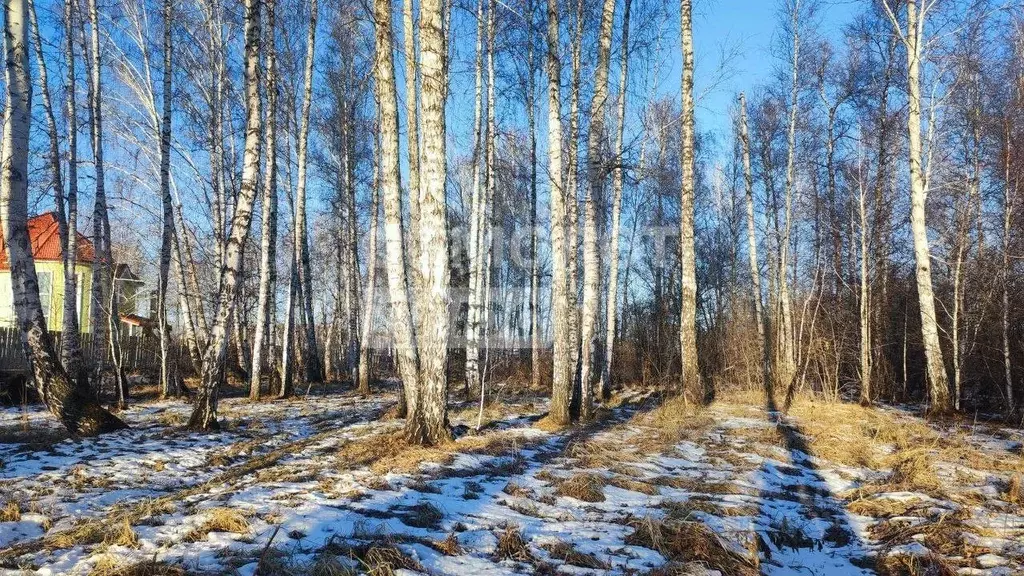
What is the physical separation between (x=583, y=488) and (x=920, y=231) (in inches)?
328

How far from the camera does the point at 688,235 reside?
10.4 metres

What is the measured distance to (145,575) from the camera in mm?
2600

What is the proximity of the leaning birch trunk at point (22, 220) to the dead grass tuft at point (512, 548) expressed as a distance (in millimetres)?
5602

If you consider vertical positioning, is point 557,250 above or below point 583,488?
above

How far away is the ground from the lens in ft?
10.1

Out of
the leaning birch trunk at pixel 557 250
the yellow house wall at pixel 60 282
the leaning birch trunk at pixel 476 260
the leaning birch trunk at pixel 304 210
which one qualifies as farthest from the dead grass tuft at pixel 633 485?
the yellow house wall at pixel 60 282

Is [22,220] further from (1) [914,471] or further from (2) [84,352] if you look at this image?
(2) [84,352]

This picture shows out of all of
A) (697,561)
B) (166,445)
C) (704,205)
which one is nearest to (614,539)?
(697,561)

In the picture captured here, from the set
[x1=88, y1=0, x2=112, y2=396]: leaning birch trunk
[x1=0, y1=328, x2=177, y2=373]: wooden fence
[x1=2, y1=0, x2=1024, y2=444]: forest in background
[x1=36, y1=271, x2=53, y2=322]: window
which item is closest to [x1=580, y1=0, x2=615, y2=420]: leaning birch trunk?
[x1=2, y1=0, x2=1024, y2=444]: forest in background

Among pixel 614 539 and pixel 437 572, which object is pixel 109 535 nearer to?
pixel 437 572

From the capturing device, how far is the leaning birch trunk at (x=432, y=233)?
607 cm

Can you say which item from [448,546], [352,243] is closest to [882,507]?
[448,546]

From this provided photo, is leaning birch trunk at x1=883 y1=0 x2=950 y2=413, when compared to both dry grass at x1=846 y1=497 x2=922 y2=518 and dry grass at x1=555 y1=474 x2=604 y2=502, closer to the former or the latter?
dry grass at x1=846 y1=497 x2=922 y2=518

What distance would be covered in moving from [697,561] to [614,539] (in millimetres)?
558
